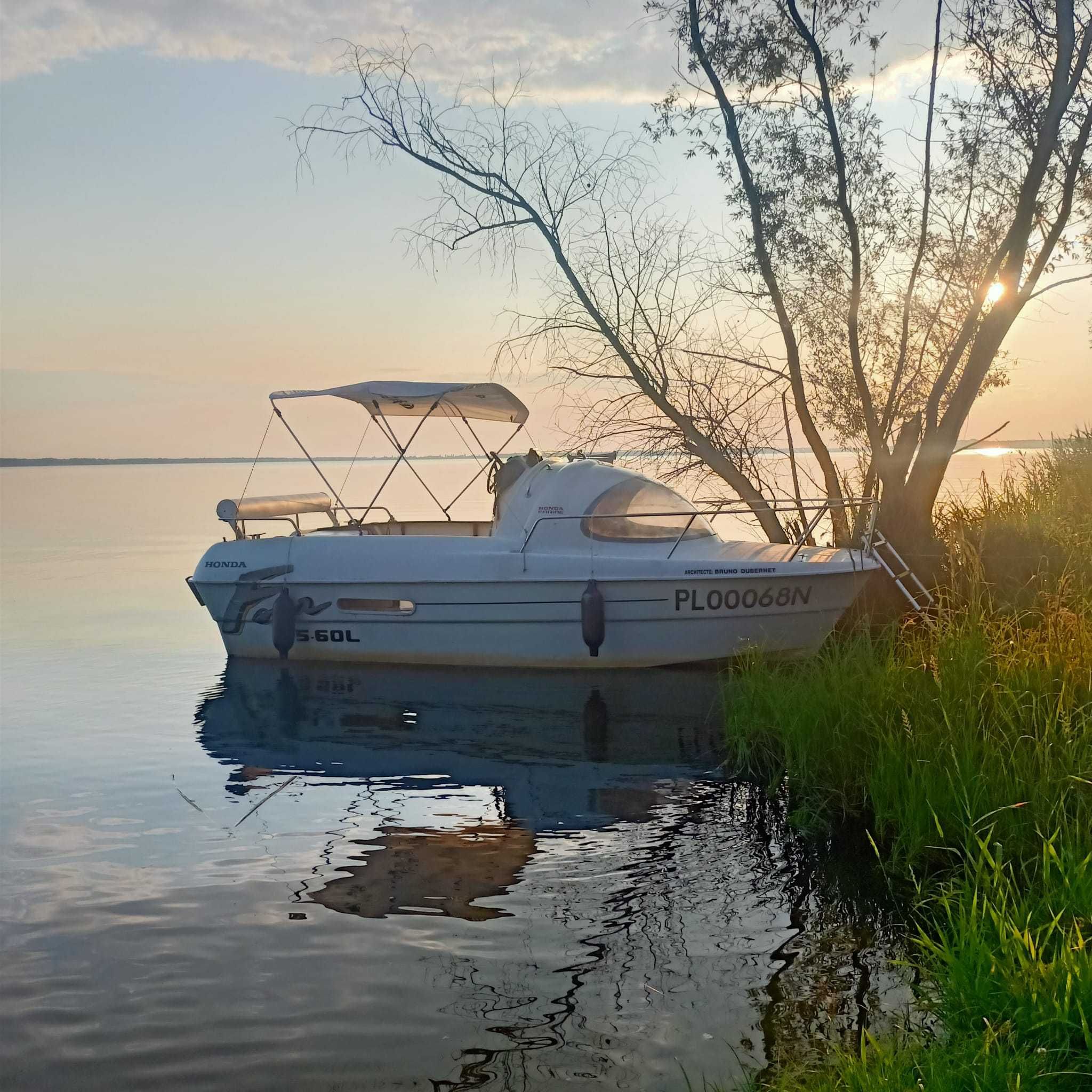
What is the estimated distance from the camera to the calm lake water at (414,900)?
15.2 ft

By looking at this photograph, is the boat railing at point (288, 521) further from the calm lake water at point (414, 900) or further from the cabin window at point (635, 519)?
the cabin window at point (635, 519)

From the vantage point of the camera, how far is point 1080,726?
6.21m

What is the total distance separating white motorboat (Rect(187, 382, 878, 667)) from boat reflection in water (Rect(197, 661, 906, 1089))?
1125 millimetres

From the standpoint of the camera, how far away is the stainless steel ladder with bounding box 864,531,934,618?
11.5 m

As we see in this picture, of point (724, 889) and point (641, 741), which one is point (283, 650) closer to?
point (641, 741)

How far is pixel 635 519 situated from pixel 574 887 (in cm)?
660

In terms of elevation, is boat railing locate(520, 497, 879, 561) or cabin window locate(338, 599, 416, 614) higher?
boat railing locate(520, 497, 879, 561)

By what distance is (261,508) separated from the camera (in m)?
14.6

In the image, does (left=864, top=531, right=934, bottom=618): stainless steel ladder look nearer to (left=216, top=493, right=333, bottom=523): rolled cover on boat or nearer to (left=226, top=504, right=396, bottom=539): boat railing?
(left=226, top=504, right=396, bottom=539): boat railing

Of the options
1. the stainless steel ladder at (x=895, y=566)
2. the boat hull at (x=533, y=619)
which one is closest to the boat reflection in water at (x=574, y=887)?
the boat hull at (x=533, y=619)

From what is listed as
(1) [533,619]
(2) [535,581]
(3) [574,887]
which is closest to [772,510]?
(2) [535,581]

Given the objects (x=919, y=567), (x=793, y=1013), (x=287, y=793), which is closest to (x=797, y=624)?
(x=919, y=567)

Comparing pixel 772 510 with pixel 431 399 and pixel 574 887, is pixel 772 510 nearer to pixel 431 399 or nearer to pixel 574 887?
pixel 431 399

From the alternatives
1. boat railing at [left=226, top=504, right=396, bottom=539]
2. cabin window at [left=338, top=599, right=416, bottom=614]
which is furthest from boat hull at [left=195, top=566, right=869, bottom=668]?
boat railing at [left=226, top=504, right=396, bottom=539]
